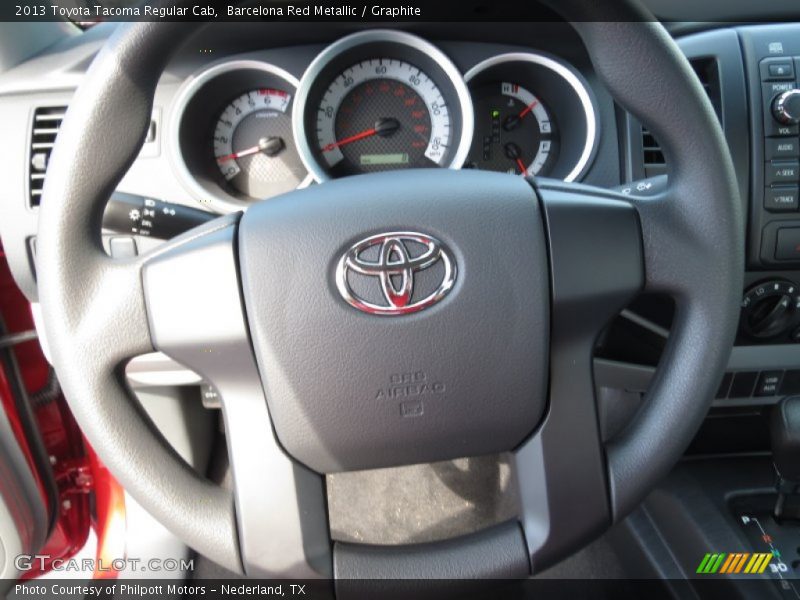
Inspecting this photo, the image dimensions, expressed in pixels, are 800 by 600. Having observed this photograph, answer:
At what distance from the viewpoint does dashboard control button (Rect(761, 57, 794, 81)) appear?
1081 millimetres

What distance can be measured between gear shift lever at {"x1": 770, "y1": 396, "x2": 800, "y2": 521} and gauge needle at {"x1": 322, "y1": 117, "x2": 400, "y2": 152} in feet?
2.98

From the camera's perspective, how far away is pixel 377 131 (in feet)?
4.11

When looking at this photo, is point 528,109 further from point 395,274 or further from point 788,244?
point 395,274

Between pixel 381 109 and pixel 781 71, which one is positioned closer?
pixel 781 71

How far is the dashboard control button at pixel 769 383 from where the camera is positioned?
4.03ft

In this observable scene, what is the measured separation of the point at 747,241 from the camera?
43.7 inches

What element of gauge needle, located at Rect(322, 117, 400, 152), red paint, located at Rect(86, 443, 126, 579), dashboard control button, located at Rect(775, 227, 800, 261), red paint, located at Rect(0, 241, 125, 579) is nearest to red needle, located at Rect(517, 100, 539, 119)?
gauge needle, located at Rect(322, 117, 400, 152)

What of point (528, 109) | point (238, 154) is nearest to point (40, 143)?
point (238, 154)

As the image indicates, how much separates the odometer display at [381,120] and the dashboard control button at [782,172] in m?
0.59

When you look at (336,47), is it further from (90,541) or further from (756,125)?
(90,541)

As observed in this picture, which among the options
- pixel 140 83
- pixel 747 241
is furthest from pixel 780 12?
pixel 140 83

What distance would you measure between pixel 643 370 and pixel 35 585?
1.51m

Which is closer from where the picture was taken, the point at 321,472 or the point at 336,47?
the point at 321,472

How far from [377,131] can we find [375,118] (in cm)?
4
